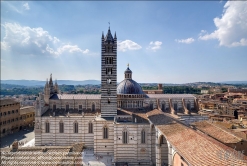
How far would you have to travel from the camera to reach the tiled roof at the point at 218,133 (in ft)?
68.0

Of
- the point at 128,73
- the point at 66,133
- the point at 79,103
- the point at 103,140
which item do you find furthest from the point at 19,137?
the point at 128,73

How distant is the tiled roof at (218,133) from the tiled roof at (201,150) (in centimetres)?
595

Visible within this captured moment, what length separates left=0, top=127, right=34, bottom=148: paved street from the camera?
37.9 meters

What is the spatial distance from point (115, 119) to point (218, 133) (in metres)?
14.5

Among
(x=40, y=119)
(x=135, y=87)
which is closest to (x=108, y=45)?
(x=135, y=87)

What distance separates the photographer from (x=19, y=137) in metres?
41.4

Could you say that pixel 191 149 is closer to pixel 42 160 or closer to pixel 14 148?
pixel 42 160

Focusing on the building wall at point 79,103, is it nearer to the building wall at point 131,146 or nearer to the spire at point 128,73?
the spire at point 128,73

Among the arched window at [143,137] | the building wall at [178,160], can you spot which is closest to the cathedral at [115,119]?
the arched window at [143,137]

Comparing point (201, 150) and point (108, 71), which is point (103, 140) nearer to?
point (108, 71)

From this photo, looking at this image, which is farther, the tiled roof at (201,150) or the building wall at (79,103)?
the building wall at (79,103)

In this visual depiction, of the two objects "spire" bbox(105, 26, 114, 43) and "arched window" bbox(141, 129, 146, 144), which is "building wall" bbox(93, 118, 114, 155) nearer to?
"arched window" bbox(141, 129, 146, 144)

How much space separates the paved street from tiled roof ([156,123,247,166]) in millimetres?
33430

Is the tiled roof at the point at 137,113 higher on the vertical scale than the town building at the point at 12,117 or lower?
higher
